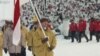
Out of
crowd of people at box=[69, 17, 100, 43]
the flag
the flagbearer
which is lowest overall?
crowd of people at box=[69, 17, 100, 43]

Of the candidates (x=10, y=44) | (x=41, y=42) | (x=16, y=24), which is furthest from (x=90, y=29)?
(x=16, y=24)

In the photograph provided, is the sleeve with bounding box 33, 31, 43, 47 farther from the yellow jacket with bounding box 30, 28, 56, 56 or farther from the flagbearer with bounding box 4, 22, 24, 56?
the flagbearer with bounding box 4, 22, 24, 56

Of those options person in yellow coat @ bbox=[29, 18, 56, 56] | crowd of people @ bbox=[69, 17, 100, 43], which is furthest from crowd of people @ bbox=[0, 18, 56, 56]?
crowd of people @ bbox=[69, 17, 100, 43]

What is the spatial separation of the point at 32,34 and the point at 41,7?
40223mm

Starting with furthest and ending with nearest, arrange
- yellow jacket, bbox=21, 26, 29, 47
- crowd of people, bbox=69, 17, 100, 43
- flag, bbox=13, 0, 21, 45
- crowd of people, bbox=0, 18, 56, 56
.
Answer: crowd of people, bbox=69, 17, 100, 43 → yellow jacket, bbox=21, 26, 29, 47 → crowd of people, bbox=0, 18, 56, 56 → flag, bbox=13, 0, 21, 45

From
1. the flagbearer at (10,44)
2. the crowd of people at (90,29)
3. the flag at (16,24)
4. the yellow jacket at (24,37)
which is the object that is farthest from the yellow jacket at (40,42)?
the crowd of people at (90,29)

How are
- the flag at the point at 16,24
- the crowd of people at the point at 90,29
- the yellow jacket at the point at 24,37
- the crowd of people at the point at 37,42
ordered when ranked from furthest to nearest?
the crowd of people at the point at 90,29 → the yellow jacket at the point at 24,37 → the crowd of people at the point at 37,42 → the flag at the point at 16,24

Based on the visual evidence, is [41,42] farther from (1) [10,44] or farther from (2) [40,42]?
(1) [10,44]

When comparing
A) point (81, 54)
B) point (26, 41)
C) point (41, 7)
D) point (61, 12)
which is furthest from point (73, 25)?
point (41, 7)

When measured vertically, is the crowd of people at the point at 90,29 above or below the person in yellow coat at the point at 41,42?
below

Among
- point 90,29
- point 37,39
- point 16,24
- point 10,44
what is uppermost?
point 16,24

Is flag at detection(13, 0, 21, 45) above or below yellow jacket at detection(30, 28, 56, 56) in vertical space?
above

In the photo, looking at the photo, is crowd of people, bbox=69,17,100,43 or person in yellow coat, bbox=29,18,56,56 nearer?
person in yellow coat, bbox=29,18,56,56

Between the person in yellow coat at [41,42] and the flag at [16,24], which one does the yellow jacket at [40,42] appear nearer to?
the person in yellow coat at [41,42]
